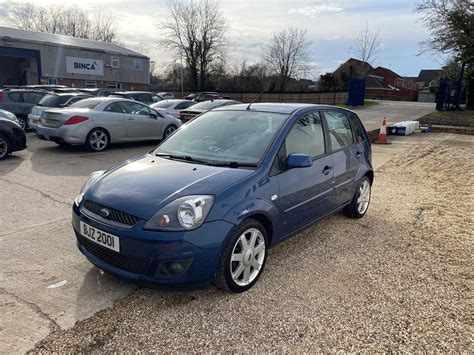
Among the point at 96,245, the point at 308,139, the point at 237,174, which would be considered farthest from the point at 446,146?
the point at 96,245

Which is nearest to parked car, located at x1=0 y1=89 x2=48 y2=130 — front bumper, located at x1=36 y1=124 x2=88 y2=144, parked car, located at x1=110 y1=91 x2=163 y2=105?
parked car, located at x1=110 y1=91 x2=163 y2=105

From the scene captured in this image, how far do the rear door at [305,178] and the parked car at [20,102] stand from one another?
1240 cm

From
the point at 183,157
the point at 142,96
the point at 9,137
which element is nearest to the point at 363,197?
the point at 183,157

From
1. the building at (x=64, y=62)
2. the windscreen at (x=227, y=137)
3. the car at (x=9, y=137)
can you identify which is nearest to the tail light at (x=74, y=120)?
the car at (x=9, y=137)

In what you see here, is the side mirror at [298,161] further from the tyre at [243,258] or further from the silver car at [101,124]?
the silver car at [101,124]

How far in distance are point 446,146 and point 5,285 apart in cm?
1300

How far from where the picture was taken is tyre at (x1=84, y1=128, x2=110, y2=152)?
9.49m

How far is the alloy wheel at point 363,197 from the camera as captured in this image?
17.0 feet

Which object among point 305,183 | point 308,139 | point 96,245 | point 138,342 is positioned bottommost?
point 138,342

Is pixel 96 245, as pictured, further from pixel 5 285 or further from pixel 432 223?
pixel 432 223

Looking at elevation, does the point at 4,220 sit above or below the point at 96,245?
below

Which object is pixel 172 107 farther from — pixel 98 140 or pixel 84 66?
pixel 84 66

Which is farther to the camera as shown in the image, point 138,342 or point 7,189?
point 7,189

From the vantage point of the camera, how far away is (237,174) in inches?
127
